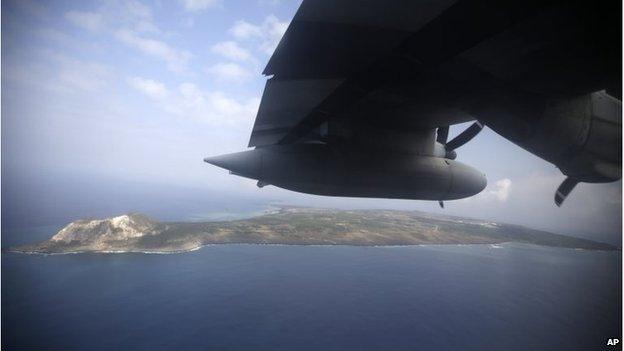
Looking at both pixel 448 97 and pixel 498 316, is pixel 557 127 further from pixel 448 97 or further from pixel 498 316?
pixel 498 316

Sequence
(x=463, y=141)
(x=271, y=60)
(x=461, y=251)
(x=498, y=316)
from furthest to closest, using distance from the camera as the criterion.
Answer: (x=461, y=251) → (x=498, y=316) → (x=463, y=141) → (x=271, y=60)

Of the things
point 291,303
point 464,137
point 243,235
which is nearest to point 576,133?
point 464,137

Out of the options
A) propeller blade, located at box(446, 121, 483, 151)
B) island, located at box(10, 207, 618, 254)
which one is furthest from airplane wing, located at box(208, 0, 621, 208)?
island, located at box(10, 207, 618, 254)

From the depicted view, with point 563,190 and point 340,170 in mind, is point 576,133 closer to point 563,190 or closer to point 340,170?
point 563,190

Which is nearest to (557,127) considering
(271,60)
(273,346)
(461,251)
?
(271,60)

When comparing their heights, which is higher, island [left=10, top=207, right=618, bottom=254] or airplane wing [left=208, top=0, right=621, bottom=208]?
airplane wing [left=208, top=0, right=621, bottom=208]

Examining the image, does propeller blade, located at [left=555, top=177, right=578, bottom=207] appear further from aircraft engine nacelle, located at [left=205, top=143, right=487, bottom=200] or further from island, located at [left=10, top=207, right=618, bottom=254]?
island, located at [left=10, top=207, right=618, bottom=254]
